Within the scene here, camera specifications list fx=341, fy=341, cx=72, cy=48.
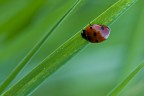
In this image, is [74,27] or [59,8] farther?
[74,27]

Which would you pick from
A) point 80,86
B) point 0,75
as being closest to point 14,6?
point 0,75

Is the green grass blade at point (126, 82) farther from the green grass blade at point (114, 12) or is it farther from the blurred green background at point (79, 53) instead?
the blurred green background at point (79, 53)

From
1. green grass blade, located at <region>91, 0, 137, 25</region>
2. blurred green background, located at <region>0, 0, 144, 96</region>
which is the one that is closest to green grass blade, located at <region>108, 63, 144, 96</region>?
green grass blade, located at <region>91, 0, 137, 25</region>

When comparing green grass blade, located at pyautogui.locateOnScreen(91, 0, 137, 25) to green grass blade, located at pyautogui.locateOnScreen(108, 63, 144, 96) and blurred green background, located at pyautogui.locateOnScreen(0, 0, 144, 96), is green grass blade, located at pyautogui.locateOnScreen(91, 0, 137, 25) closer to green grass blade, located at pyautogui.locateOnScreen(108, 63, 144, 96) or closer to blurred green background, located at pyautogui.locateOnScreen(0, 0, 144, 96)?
green grass blade, located at pyautogui.locateOnScreen(108, 63, 144, 96)

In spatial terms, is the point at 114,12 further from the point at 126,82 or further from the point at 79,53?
the point at 79,53

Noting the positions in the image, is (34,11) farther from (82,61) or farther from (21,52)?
(82,61)

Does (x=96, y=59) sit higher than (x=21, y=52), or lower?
lower

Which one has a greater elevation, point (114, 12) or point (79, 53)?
point (114, 12)

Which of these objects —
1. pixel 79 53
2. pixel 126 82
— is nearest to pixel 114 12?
pixel 126 82
